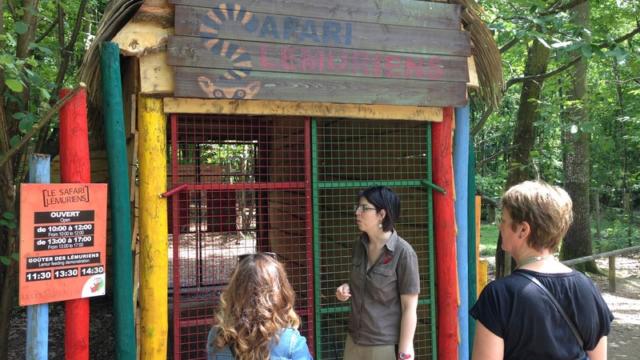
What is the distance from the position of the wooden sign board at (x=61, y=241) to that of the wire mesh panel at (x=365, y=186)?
168cm

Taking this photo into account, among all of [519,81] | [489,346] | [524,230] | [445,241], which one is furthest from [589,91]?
[489,346]

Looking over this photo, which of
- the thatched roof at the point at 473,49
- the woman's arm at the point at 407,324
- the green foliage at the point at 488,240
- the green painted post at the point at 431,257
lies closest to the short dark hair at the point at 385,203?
the woman's arm at the point at 407,324

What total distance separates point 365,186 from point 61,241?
97.4 inches

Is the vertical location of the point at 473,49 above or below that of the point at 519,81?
below

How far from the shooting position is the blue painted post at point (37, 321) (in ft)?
10.1

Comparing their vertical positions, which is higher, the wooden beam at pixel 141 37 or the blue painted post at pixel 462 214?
the wooden beam at pixel 141 37

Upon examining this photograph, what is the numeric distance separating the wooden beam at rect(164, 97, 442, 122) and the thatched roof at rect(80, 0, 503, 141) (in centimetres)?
59

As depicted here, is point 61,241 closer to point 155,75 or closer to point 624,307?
point 155,75

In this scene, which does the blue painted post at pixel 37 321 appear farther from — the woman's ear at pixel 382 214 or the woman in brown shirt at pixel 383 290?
the woman's ear at pixel 382 214

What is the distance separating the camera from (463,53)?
4.55m

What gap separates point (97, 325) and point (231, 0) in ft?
18.2

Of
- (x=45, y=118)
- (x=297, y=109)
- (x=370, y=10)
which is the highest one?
(x=370, y=10)

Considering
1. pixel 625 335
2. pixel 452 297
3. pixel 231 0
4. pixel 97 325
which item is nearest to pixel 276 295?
pixel 231 0

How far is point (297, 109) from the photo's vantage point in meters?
4.14
